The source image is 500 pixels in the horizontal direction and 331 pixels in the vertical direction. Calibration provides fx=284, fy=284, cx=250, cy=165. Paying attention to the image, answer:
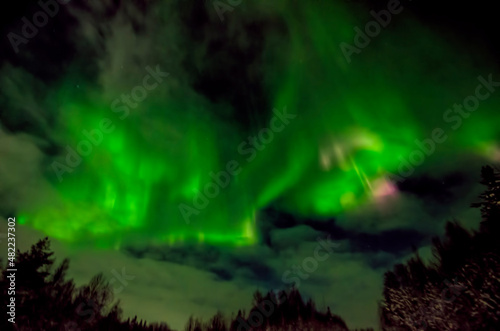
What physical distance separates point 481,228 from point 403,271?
105 ft

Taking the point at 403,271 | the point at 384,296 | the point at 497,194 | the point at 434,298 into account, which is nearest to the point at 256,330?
the point at 384,296

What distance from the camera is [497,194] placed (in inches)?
1375

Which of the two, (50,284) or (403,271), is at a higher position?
(403,271)

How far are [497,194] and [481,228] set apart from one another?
7.42 m

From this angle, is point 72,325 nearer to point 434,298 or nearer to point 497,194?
point 434,298

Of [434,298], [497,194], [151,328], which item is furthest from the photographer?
[151,328]

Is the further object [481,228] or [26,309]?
[26,309]

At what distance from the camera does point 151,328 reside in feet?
479

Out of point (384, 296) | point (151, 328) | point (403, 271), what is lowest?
point (151, 328)

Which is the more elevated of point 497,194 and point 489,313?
point 497,194

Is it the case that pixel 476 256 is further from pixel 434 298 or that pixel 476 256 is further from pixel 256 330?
pixel 256 330

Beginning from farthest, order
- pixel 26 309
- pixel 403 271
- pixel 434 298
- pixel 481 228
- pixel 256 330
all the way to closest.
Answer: pixel 256 330 → pixel 403 271 → pixel 26 309 → pixel 434 298 → pixel 481 228

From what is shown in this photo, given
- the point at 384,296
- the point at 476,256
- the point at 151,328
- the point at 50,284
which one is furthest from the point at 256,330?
the point at 476,256

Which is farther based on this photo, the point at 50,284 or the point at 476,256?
the point at 50,284
